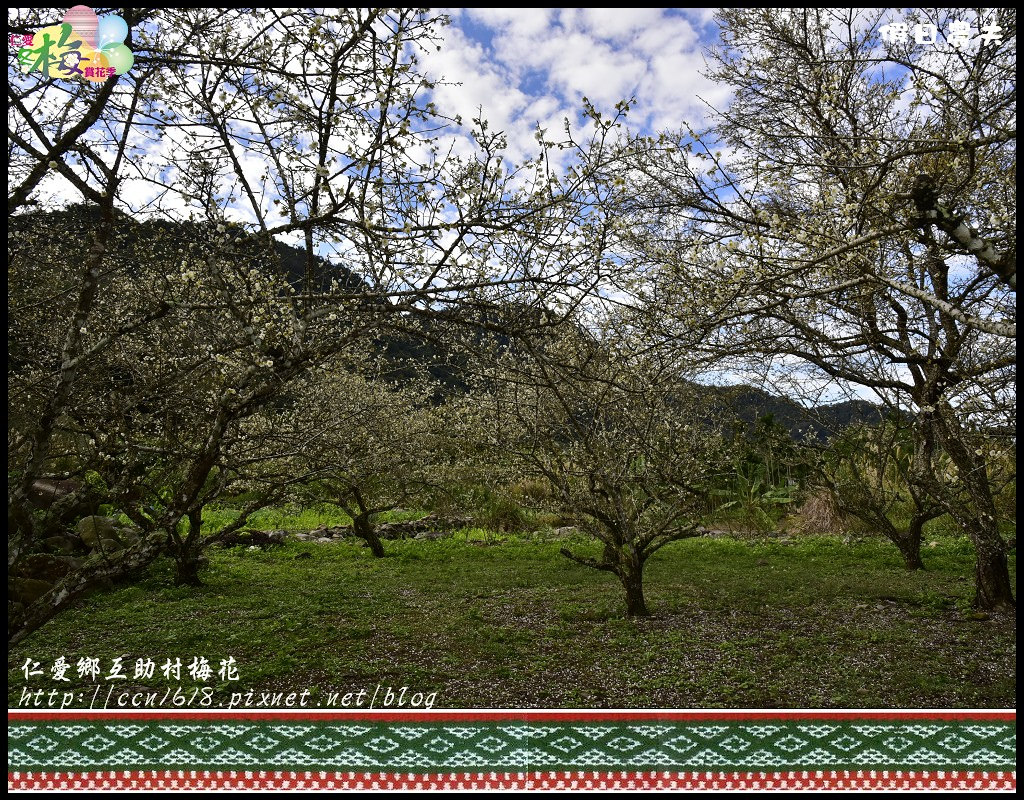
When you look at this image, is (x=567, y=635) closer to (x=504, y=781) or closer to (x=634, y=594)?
(x=634, y=594)

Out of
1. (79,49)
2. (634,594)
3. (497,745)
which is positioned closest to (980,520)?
(634,594)

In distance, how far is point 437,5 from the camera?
231 cm

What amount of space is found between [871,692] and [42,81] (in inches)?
196

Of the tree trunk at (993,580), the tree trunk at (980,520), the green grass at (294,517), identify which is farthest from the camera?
the green grass at (294,517)

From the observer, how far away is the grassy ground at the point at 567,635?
379cm

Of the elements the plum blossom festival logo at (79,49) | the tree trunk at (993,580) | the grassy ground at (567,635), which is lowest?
the grassy ground at (567,635)

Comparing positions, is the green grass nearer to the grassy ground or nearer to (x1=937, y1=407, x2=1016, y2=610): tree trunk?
the grassy ground

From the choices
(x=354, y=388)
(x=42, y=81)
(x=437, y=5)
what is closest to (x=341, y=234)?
(x=437, y=5)

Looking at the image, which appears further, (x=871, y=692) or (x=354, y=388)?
(x=354, y=388)

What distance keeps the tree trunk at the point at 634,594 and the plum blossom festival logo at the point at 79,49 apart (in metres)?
4.65

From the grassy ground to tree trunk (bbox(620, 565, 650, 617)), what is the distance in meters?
0.13

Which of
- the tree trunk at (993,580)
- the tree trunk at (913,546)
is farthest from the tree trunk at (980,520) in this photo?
the tree trunk at (913,546)

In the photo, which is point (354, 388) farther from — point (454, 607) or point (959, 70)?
point (959, 70)

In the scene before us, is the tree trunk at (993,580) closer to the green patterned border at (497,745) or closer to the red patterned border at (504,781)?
the green patterned border at (497,745)
